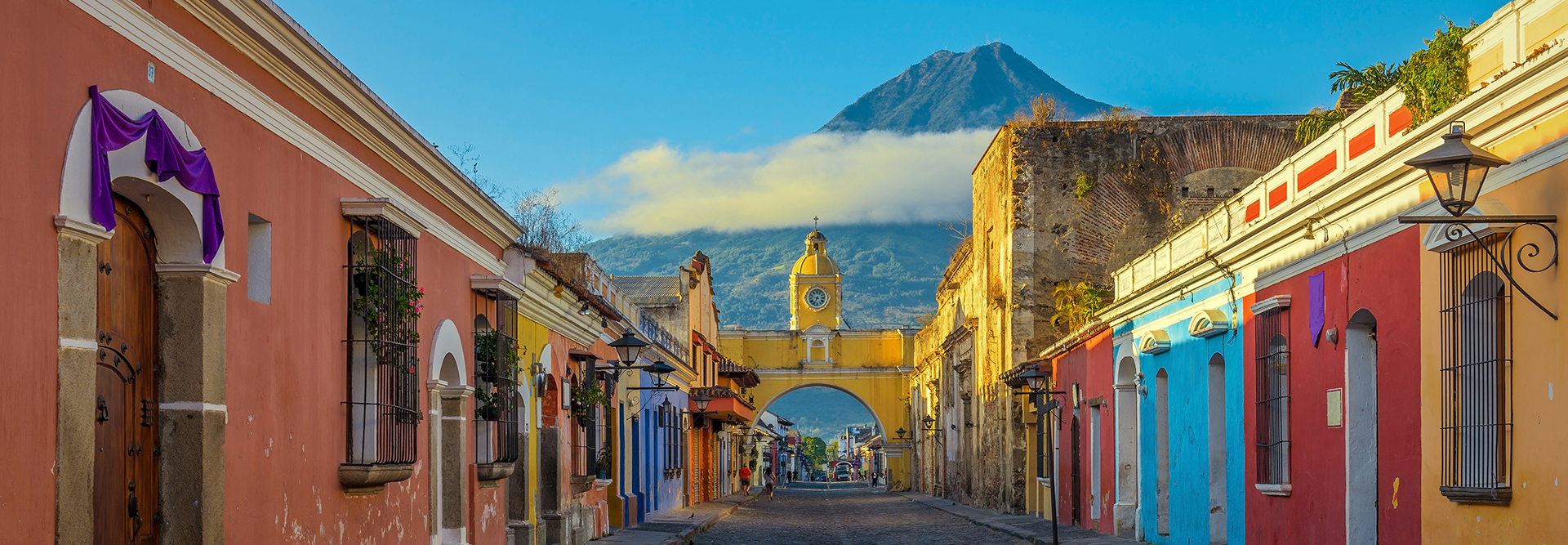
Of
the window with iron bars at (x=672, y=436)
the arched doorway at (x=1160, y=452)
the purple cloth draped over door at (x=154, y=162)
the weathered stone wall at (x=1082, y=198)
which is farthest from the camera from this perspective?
the window with iron bars at (x=672, y=436)

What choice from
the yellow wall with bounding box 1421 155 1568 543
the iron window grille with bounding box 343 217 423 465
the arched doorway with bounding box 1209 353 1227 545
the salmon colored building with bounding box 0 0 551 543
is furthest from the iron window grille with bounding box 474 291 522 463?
the yellow wall with bounding box 1421 155 1568 543

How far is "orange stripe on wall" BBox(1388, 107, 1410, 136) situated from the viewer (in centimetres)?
926

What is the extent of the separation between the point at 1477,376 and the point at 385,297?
654 centimetres

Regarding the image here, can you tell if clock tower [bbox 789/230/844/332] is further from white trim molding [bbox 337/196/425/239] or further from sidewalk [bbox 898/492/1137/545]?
white trim molding [bbox 337/196/425/239]

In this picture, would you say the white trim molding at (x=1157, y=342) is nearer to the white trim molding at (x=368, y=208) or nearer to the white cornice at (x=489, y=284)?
the white cornice at (x=489, y=284)

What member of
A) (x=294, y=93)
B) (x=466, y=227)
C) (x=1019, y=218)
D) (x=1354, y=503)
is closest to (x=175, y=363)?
(x=294, y=93)

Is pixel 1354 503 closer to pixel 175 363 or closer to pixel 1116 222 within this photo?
pixel 175 363

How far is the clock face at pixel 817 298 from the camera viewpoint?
68.9 metres

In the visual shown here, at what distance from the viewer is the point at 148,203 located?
236 inches

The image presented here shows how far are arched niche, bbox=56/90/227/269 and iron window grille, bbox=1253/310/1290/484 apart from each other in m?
9.23

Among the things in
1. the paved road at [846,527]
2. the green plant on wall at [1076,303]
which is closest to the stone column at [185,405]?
the paved road at [846,527]

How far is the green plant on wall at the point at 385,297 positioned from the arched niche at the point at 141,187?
87.4 inches

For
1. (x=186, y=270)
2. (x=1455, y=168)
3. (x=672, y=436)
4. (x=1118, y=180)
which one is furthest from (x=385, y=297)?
(x=672, y=436)

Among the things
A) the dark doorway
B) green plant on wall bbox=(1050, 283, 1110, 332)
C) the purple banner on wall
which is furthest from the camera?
green plant on wall bbox=(1050, 283, 1110, 332)
